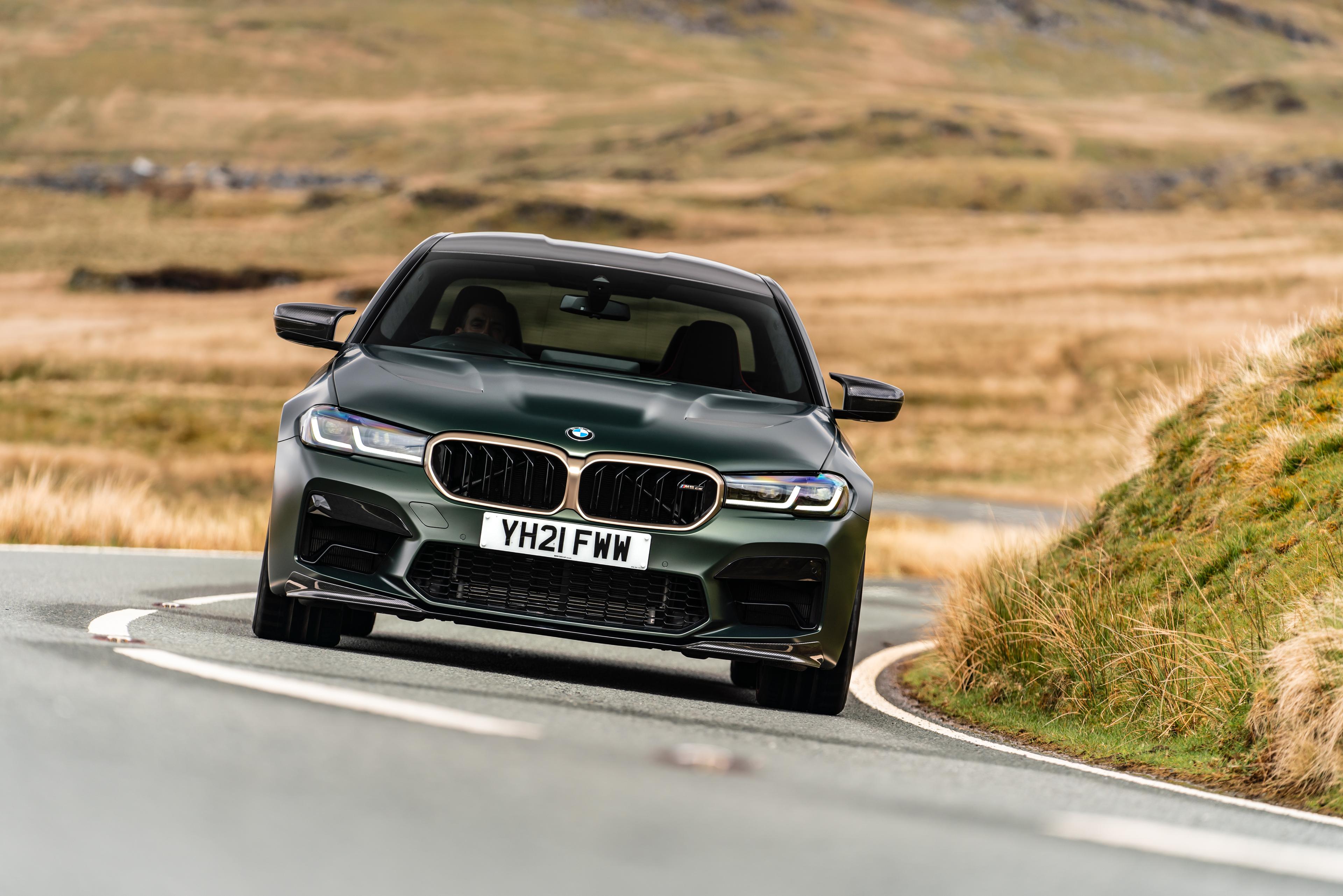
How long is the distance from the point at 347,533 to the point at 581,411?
0.95 m

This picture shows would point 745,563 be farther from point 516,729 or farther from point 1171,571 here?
point 1171,571

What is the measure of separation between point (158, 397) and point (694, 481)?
35.3 meters

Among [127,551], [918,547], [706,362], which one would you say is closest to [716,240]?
[918,547]

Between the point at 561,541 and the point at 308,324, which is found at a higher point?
the point at 308,324

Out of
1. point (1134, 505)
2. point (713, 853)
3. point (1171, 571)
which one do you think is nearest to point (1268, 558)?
point (1171, 571)

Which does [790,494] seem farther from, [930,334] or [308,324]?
[930,334]

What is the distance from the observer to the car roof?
26.7 ft

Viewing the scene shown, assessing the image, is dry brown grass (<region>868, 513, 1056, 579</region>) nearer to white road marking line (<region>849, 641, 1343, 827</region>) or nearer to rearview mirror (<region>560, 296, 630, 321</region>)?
white road marking line (<region>849, 641, 1343, 827</region>)

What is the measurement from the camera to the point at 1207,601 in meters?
7.56

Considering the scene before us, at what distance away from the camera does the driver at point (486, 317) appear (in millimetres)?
7891

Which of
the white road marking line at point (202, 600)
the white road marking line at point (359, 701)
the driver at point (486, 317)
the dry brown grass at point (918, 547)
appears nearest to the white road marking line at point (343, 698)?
the white road marking line at point (359, 701)

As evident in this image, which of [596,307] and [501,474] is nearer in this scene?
[501,474]

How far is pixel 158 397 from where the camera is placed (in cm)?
3962

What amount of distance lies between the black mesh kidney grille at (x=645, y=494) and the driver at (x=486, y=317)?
1.71 metres
